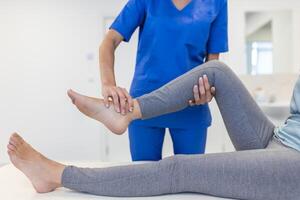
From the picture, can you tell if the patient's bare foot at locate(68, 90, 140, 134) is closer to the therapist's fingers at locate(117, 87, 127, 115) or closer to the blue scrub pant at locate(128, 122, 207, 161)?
the therapist's fingers at locate(117, 87, 127, 115)

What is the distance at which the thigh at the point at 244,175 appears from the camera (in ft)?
3.09

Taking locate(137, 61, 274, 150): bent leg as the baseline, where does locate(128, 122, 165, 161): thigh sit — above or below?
below

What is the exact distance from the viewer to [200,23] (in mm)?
1272

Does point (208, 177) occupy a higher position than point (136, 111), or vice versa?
point (136, 111)

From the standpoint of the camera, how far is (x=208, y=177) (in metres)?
0.97

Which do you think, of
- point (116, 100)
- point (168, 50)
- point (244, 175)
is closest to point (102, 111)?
point (116, 100)

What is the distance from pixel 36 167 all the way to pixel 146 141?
0.47 meters

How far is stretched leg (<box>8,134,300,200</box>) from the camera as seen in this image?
0.95 metres

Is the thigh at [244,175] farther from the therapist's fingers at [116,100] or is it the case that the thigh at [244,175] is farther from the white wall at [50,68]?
the white wall at [50,68]

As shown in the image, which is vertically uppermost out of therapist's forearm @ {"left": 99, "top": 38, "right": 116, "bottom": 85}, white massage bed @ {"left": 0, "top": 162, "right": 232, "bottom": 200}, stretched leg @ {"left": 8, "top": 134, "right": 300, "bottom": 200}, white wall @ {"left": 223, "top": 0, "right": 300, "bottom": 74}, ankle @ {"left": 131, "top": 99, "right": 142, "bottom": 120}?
white wall @ {"left": 223, "top": 0, "right": 300, "bottom": 74}

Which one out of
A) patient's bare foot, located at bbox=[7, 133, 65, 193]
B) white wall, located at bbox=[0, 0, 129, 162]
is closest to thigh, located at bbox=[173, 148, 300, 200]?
patient's bare foot, located at bbox=[7, 133, 65, 193]

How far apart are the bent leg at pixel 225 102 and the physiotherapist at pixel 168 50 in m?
0.17

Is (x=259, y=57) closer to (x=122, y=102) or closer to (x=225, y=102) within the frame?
(x=225, y=102)

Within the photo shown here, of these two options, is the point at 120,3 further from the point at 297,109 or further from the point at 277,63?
the point at 297,109
